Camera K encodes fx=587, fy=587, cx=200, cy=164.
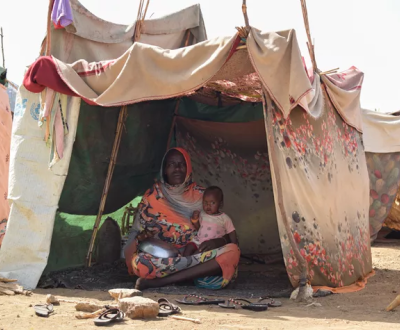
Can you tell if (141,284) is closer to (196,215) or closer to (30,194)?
(196,215)

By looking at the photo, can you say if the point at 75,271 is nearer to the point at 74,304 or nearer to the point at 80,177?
the point at 80,177

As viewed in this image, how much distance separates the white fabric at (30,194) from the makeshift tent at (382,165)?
17.3 ft

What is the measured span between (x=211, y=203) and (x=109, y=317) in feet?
7.34

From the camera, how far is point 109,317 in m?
3.81

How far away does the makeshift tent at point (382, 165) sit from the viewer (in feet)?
29.7

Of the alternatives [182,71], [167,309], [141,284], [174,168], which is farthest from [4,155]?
[167,309]

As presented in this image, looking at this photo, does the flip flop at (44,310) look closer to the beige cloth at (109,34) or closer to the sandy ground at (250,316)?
the sandy ground at (250,316)

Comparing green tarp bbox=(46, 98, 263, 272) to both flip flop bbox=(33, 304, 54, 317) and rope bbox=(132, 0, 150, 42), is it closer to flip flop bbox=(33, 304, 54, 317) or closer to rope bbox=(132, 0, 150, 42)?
rope bbox=(132, 0, 150, 42)

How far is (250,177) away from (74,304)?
344 cm

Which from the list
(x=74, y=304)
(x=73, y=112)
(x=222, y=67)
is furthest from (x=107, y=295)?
(x=222, y=67)

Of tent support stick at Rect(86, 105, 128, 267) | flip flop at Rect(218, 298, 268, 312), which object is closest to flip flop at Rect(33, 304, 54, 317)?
flip flop at Rect(218, 298, 268, 312)

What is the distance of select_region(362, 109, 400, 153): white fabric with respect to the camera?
8953mm

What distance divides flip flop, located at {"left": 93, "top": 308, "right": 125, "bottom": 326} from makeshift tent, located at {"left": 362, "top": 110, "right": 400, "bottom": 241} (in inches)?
238

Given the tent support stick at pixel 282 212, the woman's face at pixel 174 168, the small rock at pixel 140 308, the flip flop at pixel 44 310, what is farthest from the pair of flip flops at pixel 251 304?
the woman's face at pixel 174 168
